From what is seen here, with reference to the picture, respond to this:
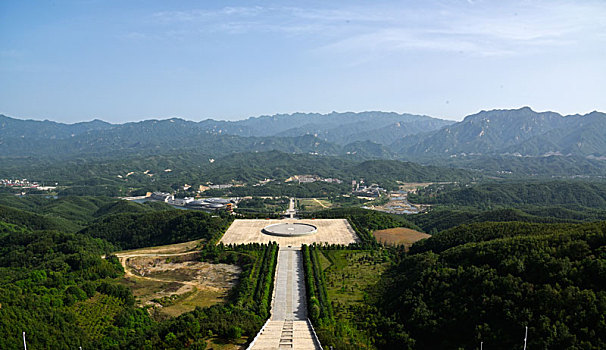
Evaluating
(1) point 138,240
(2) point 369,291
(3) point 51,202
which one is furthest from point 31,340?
(3) point 51,202

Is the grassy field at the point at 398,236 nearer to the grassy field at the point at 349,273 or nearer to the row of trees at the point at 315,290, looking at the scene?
the grassy field at the point at 349,273

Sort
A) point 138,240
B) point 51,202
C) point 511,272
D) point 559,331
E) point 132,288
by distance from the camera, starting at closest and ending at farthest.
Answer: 1. point 559,331
2. point 511,272
3. point 132,288
4. point 138,240
5. point 51,202

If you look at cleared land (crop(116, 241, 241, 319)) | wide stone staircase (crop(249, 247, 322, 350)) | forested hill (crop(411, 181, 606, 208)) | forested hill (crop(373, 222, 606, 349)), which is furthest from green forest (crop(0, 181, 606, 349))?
forested hill (crop(411, 181, 606, 208))

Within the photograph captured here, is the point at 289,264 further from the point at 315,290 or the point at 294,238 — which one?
the point at 294,238

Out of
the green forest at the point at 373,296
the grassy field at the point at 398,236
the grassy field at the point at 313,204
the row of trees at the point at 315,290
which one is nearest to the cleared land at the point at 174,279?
the green forest at the point at 373,296

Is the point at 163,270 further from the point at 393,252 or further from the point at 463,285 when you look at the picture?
the point at 463,285

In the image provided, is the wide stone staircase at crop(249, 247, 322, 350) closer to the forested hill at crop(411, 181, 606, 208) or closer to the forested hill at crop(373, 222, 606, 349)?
the forested hill at crop(373, 222, 606, 349)
